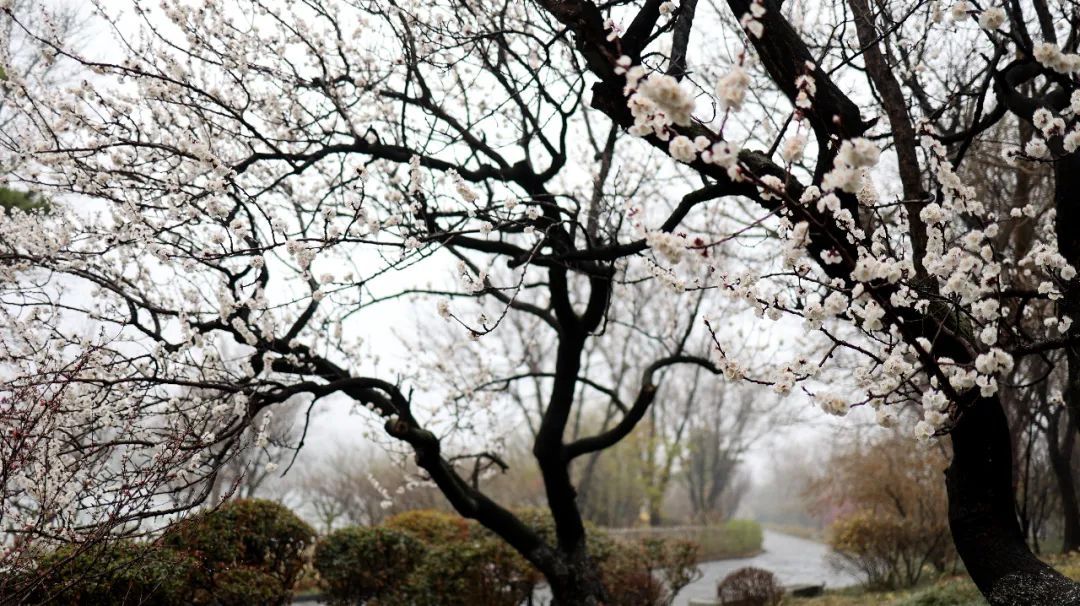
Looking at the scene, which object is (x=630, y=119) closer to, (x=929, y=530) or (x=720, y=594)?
(x=720, y=594)

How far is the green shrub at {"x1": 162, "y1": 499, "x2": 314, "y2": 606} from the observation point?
221 inches

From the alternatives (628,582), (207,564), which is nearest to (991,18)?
(207,564)

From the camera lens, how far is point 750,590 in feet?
29.4

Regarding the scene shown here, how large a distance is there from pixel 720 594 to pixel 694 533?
13.6 metres

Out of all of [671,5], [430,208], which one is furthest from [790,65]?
[430,208]

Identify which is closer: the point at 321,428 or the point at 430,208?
the point at 430,208

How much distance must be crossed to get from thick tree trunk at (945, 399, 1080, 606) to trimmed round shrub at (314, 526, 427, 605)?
519cm

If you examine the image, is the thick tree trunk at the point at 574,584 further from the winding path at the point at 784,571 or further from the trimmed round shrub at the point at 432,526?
the winding path at the point at 784,571

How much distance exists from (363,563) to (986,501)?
5533 mm

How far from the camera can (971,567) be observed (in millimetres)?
3947

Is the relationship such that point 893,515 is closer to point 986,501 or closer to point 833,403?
point 986,501

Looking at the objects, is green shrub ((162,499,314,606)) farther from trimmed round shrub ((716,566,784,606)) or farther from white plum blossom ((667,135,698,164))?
trimmed round shrub ((716,566,784,606))

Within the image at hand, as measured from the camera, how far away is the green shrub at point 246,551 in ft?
18.4

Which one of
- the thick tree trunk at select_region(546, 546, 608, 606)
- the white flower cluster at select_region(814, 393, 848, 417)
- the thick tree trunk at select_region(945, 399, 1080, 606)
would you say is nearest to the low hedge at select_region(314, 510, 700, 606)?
the thick tree trunk at select_region(546, 546, 608, 606)
